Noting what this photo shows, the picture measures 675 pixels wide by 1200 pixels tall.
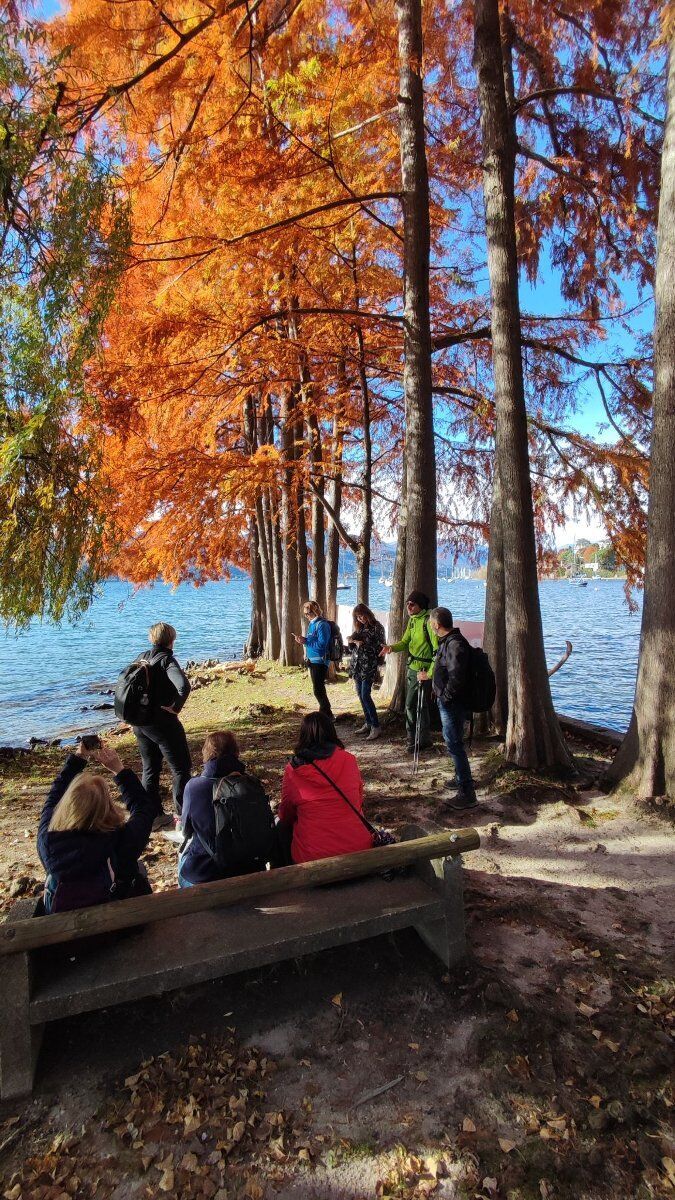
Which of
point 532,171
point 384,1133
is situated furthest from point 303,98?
point 384,1133

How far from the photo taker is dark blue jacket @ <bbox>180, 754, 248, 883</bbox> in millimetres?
3412

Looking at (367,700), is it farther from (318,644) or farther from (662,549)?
(662,549)

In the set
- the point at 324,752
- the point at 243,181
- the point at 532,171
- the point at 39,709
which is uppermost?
the point at 532,171

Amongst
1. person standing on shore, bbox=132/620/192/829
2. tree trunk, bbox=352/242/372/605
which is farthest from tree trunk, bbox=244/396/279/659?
person standing on shore, bbox=132/620/192/829

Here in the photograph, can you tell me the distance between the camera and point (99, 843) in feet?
10.1

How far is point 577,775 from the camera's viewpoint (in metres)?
6.10

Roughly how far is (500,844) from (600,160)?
8447 millimetres

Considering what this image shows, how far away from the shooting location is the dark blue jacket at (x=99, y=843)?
2.99m

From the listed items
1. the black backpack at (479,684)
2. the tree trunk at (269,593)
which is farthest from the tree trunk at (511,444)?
the tree trunk at (269,593)

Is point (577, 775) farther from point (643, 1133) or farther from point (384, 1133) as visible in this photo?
point (384, 1133)

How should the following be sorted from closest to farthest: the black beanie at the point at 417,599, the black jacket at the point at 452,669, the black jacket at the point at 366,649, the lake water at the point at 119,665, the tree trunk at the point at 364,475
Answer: the black jacket at the point at 452,669 → the black beanie at the point at 417,599 → the black jacket at the point at 366,649 → the tree trunk at the point at 364,475 → the lake water at the point at 119,665

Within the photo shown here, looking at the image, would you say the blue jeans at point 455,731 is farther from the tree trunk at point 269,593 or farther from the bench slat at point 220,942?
the tree trunk at point 269,593

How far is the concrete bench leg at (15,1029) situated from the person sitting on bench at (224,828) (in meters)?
0.96

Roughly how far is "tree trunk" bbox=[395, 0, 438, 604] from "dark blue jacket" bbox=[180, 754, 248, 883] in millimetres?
5163
